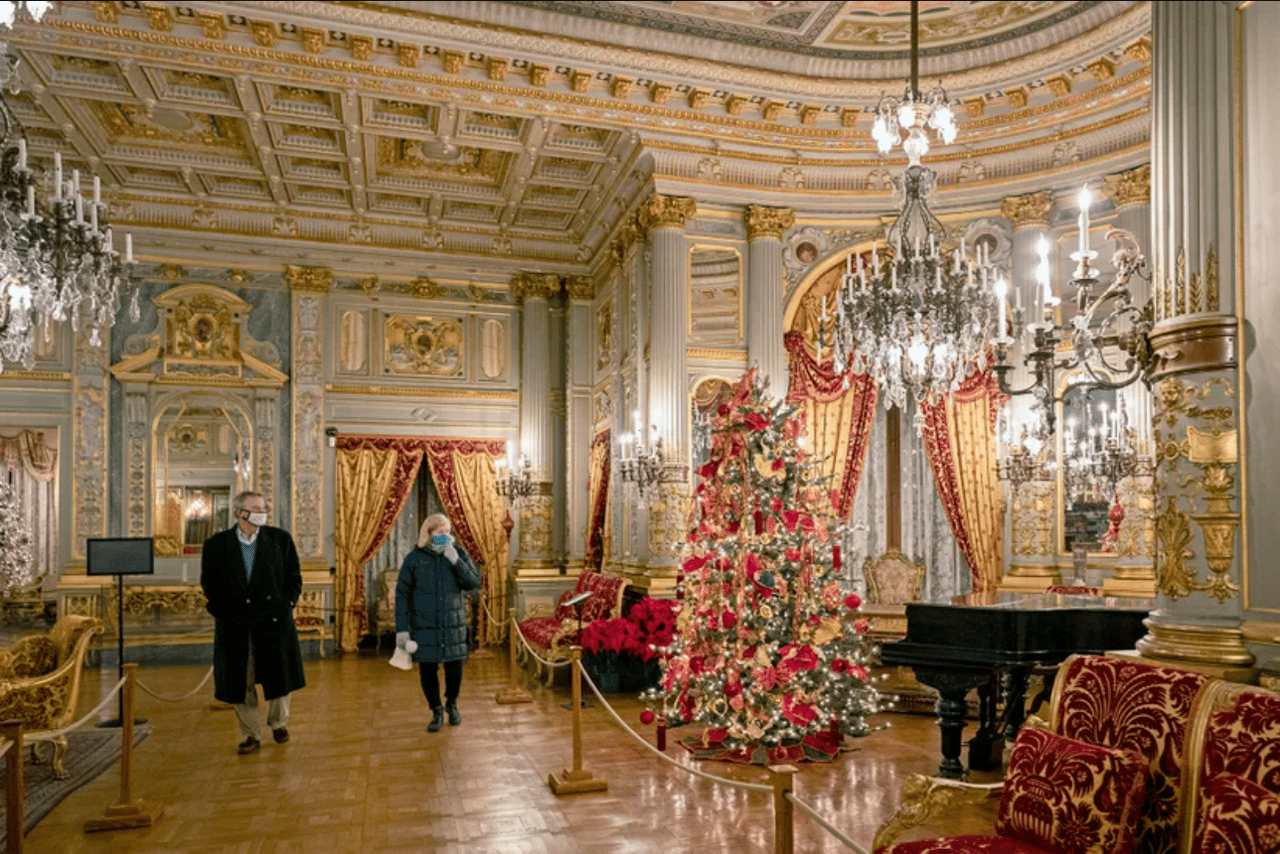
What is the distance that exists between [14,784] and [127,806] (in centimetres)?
101

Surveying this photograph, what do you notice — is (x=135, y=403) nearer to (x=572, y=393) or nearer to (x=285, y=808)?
(x=572, y=393)

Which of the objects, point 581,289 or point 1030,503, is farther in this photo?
point 581,289

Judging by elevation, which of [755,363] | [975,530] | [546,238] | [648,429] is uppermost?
[546,238]

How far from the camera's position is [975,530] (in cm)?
863

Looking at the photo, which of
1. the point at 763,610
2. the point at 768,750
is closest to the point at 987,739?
the point at 768,750

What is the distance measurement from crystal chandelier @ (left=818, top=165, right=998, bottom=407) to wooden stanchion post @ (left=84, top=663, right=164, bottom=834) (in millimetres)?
4827

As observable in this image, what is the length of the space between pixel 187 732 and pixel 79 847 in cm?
252

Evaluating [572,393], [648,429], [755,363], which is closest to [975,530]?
[755,363]

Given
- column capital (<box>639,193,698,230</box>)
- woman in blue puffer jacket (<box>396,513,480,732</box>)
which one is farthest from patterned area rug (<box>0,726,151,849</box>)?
column capital (<box>639,193,698,230</box>)

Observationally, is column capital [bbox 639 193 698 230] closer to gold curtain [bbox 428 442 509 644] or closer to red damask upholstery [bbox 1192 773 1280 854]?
gold curtain [bbox 428 442 509 644]

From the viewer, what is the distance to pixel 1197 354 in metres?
2.86

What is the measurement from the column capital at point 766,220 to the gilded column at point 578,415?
129 inches

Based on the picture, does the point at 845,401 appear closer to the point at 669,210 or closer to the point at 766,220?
the point at 766,220

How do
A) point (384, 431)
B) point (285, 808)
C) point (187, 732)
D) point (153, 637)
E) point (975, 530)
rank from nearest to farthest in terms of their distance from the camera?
point (285, 808) → point (187, 732) → point (975, 530) → point (153, 637) → point (384, 431)
